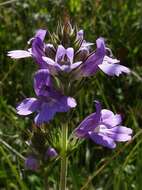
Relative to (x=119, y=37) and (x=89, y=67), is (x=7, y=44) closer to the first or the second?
(x=119, y=37)

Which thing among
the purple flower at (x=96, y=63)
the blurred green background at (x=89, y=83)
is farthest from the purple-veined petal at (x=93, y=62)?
the blurred green background at (x=89, y=83)

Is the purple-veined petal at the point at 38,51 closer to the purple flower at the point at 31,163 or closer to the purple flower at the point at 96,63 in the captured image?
the purple flower at the point at 96,63

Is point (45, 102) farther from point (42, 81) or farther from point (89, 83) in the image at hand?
point (89, 83)

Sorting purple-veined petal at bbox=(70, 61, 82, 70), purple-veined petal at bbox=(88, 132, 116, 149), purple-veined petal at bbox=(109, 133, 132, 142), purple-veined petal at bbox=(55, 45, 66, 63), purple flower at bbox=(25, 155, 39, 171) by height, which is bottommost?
purple flower at bbox=(25, 155, 39, 171)

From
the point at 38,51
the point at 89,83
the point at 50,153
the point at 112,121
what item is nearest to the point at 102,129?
the point at 112,121

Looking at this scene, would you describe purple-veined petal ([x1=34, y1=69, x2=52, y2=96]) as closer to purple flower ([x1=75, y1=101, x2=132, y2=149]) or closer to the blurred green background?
purple flower ([x1=75, y1=101, x2=132, y2=149])

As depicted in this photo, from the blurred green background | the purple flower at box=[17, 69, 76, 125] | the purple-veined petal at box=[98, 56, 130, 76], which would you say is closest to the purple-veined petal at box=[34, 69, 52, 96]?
the purple flower at box=[17, 69, 76, 125]

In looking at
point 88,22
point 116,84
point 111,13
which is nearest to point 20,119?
point 116,84
